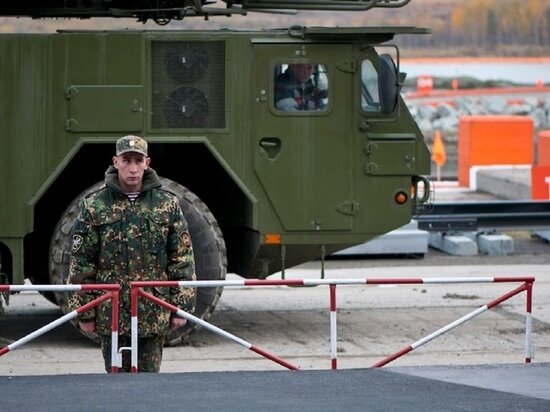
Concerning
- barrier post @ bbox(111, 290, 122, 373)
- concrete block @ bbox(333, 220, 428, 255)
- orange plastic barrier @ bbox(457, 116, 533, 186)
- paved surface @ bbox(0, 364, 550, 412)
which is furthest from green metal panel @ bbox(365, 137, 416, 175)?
orange plastic barrier @ bbox(457, 116, 533, 186)

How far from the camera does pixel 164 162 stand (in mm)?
14383

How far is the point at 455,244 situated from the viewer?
66.6 ft

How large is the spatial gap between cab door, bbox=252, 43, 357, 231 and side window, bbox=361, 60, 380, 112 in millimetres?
128

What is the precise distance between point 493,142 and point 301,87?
15974mm

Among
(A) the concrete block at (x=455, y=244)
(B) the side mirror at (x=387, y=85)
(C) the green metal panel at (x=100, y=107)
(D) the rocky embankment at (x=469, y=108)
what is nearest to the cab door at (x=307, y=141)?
(B) the side mirror at (x=387, y=85)

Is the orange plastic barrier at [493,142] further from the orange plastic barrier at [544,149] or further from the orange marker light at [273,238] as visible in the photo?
the orange marker light at [273,238]

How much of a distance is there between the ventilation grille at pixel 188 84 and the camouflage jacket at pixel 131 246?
3.86 m

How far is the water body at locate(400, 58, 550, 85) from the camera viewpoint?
5400 cm

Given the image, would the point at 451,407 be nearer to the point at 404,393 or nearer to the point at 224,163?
the point at 404,393

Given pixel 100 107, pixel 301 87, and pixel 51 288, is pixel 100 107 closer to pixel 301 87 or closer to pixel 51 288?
pixel 301 87

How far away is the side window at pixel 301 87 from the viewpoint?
46.0 ft

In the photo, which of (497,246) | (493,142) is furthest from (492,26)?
(497,246)

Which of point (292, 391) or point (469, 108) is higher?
point (292, 391)

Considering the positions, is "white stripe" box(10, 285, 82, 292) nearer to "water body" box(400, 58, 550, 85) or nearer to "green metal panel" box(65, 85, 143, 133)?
"green metal panel" box(65, 85, 143, 133)
